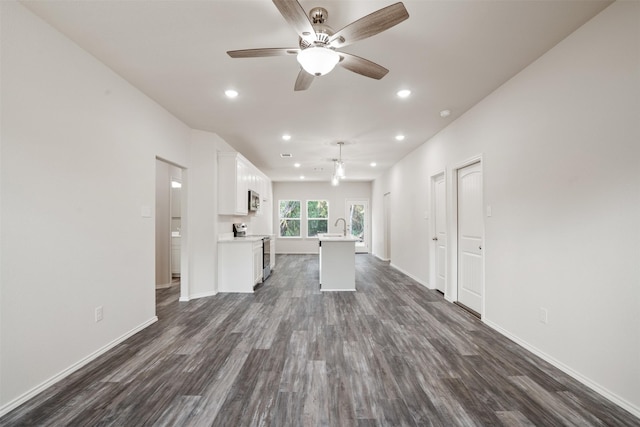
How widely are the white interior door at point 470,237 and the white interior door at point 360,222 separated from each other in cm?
608

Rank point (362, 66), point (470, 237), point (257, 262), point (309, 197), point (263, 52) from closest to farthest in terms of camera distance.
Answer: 1. point (263, 52)
2. point (362, 66)
3. point (470, 237)
4. point (257, 262)
5. point (309, 197)

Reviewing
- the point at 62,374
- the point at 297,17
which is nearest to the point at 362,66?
the point at 297,17

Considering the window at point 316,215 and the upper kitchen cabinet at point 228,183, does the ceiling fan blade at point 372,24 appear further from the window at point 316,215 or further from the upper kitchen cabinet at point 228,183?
the window at point 316,215

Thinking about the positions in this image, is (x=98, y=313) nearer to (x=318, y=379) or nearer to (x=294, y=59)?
(x=318, y=379)

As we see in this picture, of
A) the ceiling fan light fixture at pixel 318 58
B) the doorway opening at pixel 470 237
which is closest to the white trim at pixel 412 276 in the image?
the doorway opening at pixel 470 237

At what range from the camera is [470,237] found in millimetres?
3787

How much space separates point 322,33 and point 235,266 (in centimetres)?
390

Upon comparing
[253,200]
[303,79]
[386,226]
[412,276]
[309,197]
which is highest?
[303,79]

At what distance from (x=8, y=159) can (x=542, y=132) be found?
4144 mm

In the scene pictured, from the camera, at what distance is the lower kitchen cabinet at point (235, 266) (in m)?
4.68

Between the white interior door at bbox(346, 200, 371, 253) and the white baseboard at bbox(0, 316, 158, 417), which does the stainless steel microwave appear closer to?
the white baseboard at bbox(0, 316, 158, 417)

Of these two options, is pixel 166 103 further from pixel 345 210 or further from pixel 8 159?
pixel 345 210

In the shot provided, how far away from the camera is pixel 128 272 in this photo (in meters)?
2.94

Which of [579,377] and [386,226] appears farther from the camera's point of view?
[386,226]
